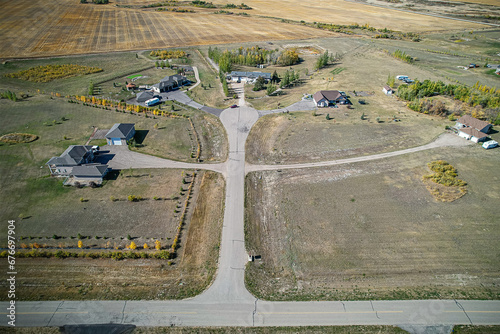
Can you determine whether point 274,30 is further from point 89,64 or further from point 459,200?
point 459,200

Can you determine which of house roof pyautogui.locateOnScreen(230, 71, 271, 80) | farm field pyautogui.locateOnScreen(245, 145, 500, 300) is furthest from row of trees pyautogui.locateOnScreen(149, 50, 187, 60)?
farm field pyautogui.locateOnScreen(245, 145, 500, 300)

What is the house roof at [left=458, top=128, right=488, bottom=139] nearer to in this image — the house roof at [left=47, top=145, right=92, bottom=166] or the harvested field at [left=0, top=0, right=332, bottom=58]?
the house roof at [left=47, top=145, right=92, bottom=166]

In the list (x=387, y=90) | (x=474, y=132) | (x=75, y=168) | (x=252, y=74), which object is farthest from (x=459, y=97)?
(x=75, y=168)

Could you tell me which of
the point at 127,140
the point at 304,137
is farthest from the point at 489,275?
the point at 127,140

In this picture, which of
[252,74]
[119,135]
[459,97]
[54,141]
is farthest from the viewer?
[252,74]

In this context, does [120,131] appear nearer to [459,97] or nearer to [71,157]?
[71,157]
